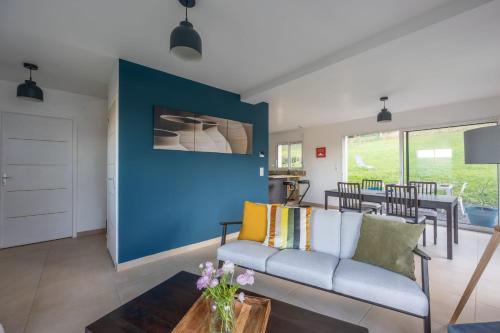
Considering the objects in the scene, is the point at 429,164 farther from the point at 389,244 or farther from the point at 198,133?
the point at 198,133

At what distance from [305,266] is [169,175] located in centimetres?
217

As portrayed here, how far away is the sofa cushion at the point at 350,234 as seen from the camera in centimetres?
211

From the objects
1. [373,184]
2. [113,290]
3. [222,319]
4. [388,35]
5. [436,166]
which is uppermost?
[388,35]

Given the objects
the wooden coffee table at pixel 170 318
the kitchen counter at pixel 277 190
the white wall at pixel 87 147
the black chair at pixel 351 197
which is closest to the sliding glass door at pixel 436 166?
the kitchen counter at pixel 277 190

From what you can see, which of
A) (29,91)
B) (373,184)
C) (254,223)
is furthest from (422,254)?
(29,91)

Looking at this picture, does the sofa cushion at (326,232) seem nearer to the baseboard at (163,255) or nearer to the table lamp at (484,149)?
the table lamp at (484,149)

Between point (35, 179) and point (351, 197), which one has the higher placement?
point (35, 179)

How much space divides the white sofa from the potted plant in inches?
154

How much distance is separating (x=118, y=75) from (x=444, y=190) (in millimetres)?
6141

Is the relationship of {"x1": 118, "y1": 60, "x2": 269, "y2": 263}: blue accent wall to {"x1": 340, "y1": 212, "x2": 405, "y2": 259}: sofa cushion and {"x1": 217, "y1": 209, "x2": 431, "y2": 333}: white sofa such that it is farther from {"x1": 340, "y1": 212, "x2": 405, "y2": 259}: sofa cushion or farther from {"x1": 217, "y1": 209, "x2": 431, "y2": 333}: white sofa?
{"x1": 340, "y1": 212, "x2": 405, "y2": 259}: sofa cushion

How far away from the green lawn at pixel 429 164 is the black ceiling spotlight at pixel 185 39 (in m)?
5.32

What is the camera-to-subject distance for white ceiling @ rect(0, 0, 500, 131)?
6.21ft

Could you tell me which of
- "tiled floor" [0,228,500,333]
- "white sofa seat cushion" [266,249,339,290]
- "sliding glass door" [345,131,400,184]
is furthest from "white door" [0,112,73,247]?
"sliding glass door" [345,131,400,184]

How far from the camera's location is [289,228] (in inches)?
93.1
